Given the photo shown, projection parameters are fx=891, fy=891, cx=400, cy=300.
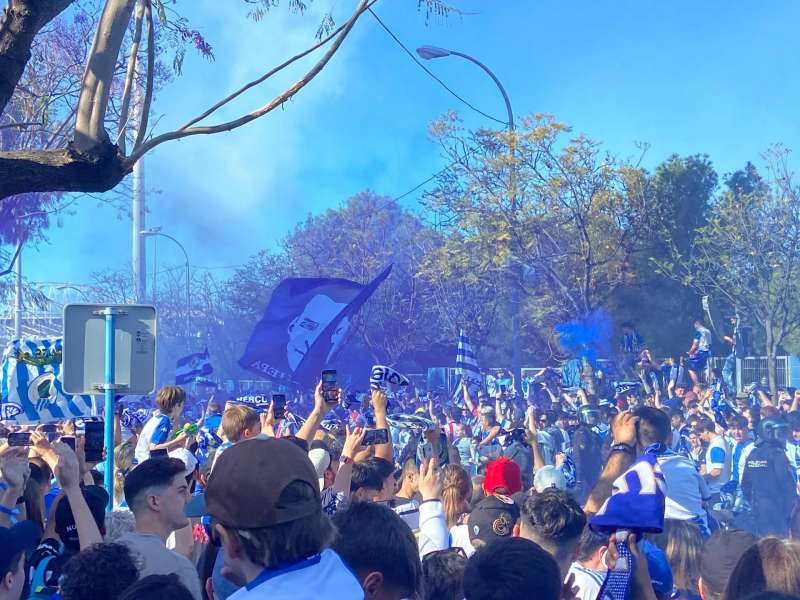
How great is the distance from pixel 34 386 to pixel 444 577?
7.85 m

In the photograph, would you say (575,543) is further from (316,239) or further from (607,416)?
(316,239)

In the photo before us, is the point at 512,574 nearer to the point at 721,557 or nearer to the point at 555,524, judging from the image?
the point at 555,524

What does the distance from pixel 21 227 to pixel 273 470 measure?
19.3 metres

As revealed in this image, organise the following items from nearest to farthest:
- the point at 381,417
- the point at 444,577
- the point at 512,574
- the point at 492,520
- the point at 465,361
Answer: the point at 512,574 < the point at 444,577 < the point at 492,520 < the point at 381,417 < the point at 465,361

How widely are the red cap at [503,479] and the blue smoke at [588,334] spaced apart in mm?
14496

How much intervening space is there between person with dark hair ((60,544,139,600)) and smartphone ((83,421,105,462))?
2142mm

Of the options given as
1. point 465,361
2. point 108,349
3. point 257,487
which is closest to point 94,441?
point 108,349

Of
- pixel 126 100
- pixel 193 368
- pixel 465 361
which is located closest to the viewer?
pixel 126 100

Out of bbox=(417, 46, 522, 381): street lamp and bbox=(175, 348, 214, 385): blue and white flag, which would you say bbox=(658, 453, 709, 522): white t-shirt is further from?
bbox=(175, 348, 214, 385): blue and white flag

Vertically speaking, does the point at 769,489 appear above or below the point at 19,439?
below

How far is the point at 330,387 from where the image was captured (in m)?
5.84

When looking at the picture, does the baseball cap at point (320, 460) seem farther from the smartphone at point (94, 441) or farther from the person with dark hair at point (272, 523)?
the person with dark hair at point (272, 523)

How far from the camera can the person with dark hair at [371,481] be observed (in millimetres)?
5461

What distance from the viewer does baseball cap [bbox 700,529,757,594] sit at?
3752 millimetres
